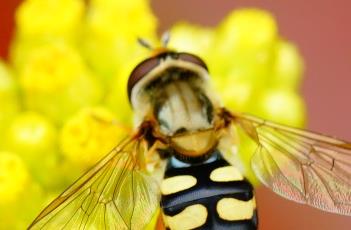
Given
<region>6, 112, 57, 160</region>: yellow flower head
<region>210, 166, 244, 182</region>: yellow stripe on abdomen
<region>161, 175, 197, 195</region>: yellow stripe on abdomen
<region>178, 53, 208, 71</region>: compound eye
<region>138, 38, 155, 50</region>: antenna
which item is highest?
<region>138, 38, 155, 50</region>: antenna

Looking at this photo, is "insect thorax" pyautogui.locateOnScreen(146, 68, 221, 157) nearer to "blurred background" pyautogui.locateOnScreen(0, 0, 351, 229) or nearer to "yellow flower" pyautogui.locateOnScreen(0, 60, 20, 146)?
"blurred background" pyautogui.locateOnScreen(0, 0, 351, 229)

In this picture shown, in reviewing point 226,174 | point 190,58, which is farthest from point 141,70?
point 226,174

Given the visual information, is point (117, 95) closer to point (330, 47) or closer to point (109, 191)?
point (109, 191)

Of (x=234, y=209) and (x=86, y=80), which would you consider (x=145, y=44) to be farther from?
(x=234, y=209)

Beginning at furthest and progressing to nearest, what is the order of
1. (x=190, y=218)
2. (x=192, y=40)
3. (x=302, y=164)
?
(x=192, y=40) → (x=302, y=164) → (x=190, y=218)

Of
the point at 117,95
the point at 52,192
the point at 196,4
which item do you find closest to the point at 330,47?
the point at 196,4

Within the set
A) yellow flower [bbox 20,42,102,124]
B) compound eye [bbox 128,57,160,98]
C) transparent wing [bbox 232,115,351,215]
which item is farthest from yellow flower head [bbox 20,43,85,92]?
transparent wing [bbox 232,115,351,215]

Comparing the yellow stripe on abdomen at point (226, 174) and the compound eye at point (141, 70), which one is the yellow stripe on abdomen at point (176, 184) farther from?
the compound eye at point (141, 70)
